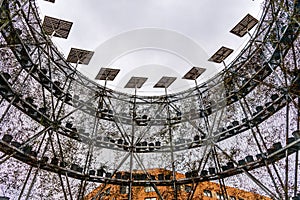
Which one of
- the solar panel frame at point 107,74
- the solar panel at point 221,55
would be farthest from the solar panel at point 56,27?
the solar panel at point 221,55

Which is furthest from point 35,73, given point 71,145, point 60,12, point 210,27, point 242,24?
point 242,24

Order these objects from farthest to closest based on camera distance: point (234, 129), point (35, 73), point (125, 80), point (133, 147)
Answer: point (125, 80), point (133, 147), point (234, 129), point (35, 73)

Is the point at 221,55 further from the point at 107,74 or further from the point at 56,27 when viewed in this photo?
the point at 56,27

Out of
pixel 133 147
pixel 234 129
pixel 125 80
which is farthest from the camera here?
pixel 125 80

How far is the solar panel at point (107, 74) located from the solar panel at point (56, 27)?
2.80m

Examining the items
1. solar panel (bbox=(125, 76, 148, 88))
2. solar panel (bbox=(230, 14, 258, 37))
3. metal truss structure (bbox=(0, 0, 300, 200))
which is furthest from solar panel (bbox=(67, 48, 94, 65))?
solar panel (bbox=(230, 14, 258, 37))

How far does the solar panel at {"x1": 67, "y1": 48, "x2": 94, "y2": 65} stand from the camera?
1325cm

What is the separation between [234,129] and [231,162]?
5.48 feet

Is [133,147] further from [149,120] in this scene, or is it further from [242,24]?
[242,24]

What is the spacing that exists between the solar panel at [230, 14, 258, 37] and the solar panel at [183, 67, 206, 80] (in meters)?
2.73

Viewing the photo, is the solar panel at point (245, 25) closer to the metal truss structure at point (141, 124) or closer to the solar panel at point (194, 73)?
the metal truss structure at point (141, 124)

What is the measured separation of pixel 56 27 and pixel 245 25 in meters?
8.77

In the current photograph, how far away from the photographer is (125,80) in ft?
51.6

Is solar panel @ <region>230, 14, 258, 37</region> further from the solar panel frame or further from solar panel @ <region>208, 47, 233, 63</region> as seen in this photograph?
the solar panel frame
